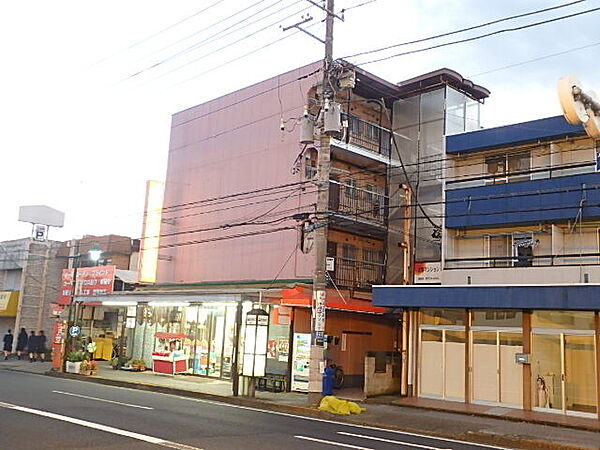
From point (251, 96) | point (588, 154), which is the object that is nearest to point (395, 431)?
point (588, 154)

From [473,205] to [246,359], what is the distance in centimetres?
1024

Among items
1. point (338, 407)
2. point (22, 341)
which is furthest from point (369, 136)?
point (22, 341)

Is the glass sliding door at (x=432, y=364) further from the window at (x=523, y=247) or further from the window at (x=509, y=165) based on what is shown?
the window at (x=509, y=165)

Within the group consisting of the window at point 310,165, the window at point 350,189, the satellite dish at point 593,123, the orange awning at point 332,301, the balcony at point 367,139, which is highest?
the balcony at point 367,139

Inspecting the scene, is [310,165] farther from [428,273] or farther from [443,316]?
[443,316]

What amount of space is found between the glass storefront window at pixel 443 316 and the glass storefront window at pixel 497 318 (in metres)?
0.47

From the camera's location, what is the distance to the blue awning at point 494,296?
703 inches

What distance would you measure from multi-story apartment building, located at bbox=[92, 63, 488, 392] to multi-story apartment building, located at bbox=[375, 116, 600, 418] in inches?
106

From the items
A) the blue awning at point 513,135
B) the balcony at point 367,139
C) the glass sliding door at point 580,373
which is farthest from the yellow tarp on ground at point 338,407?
the blue awning at point 513,135

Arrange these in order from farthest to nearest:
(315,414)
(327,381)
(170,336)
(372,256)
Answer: (372,256) < (170,336) < (327,381) < (315,414)

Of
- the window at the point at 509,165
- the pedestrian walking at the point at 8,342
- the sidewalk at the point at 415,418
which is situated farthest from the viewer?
the pedestrian walking at the point at 8,342

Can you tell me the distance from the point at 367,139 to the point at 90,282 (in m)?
17.7

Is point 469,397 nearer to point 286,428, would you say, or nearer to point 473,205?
point 473,205

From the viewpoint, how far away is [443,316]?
2180 cm
